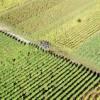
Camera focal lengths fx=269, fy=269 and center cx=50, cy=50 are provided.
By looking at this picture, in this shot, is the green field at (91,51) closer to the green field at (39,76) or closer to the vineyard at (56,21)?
the vineyard at (56,21)

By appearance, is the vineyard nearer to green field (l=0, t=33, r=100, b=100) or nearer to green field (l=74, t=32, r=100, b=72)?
green field (l=74, t=32, r=100, b=72)

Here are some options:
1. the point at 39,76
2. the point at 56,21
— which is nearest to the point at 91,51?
the point at 39,76

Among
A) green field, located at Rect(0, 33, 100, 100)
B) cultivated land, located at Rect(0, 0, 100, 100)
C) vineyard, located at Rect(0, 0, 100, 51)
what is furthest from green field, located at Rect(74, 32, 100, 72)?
green field, located at Rect(0, 33, 100, 100)

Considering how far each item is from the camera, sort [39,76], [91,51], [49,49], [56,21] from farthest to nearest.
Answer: [56,21] → [49,49] → [91,51] → [39,76]

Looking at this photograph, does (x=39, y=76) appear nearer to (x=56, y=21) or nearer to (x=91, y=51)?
(x=91, y=51)

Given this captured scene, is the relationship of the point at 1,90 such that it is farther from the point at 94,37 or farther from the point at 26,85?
the point at 94,37

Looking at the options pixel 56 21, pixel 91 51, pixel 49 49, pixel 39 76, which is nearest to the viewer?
pixel 39 76

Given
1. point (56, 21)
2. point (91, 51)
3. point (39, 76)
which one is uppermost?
point (56, 21)

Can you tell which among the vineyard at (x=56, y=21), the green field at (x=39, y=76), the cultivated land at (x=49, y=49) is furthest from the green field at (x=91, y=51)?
the green field at (x=39, y=76)
